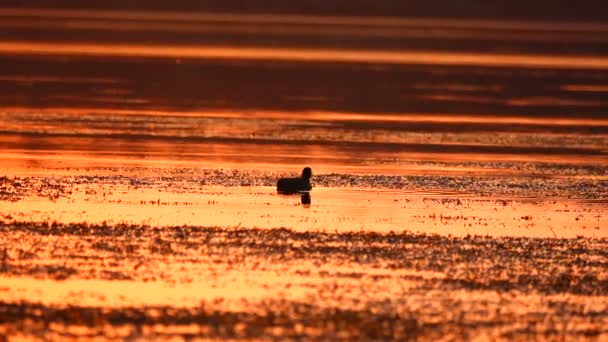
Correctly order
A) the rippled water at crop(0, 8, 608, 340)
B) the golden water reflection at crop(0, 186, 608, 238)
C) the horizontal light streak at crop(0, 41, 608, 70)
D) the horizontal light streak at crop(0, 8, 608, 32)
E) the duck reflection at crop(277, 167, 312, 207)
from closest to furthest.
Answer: the rippled water at crop(0, 8, 608, 340) → the golden water reflection at crop(0, 186, 608, 238) → the duck reflection at crop(277, 167, 312, 207) → the horizontal light streak at crop(0, 41, 608, 70) → the horizontal light streak at crop(0, 8, 608, 32)

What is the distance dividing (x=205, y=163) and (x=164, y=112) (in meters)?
9.13

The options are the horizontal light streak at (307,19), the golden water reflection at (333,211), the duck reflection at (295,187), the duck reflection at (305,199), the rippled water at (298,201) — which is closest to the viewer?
the rippled water at (298,201)

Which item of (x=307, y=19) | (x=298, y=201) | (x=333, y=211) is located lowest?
A: (x=333, y=211)

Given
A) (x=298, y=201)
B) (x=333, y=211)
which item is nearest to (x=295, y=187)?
(x=298, y=201)

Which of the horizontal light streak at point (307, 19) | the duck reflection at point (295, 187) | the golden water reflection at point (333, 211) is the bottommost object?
the golden water reflection at point (333, 211)

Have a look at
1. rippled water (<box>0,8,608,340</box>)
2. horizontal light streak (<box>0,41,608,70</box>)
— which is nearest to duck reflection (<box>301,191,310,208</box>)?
rippled water (<box>0,8,608,340</box>)

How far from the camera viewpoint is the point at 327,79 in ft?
148

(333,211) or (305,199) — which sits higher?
(305,199)

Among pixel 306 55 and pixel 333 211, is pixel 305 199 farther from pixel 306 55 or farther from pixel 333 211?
pixel 306 55

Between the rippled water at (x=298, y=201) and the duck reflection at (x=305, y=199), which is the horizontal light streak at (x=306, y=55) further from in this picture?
the duck reflection at (x=305, y=199)

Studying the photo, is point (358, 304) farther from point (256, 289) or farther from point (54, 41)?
point (54, 41)

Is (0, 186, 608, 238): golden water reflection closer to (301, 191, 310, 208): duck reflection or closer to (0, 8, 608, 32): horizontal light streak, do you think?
(301, 191, 310, 208): duck reflection

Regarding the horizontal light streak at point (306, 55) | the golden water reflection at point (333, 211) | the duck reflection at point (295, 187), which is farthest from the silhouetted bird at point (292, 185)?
the horizontal light streak at point (306, 55)

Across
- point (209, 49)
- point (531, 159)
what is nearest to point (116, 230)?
point (531, 159)
